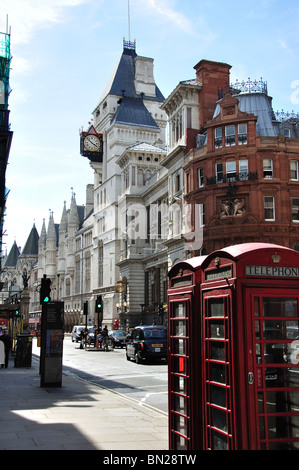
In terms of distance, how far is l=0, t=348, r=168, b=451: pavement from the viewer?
823 centimetres

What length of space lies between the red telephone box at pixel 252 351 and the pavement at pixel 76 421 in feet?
7.77

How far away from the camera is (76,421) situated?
33.8 feet

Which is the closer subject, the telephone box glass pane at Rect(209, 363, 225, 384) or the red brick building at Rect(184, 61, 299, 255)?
the telephone box glass pane at Rect(209, 363, 225, 384)

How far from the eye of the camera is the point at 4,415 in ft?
36.4

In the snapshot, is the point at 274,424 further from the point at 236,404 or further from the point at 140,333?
the point at 140,333

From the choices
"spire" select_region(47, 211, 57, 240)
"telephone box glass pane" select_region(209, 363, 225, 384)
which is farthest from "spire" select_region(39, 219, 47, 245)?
"telephone box glass pane" select_region(209, 363, 225, 384)

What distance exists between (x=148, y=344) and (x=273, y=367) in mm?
20703

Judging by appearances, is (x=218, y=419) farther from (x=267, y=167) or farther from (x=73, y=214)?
(x=73, y=214)

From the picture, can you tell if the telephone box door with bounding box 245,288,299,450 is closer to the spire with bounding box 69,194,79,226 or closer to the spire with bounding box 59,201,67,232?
the spire with bounding box 69,194,79,226

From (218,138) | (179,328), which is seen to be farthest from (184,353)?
(218,138)

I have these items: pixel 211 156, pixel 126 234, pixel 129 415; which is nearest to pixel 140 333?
pixel 129 415

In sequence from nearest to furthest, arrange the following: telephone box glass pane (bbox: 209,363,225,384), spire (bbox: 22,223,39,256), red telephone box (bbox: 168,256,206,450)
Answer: telephone box glass pane (bbox: 209,363,225,384)
red telephone box (bbox: 168,256,206,450)
spire (bbox: 22,223,39,256)

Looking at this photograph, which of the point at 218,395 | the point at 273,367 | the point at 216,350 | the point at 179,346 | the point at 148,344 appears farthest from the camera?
the point at 148,344

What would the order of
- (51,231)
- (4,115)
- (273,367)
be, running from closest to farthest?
(273,367), (4,115), (51,231)
